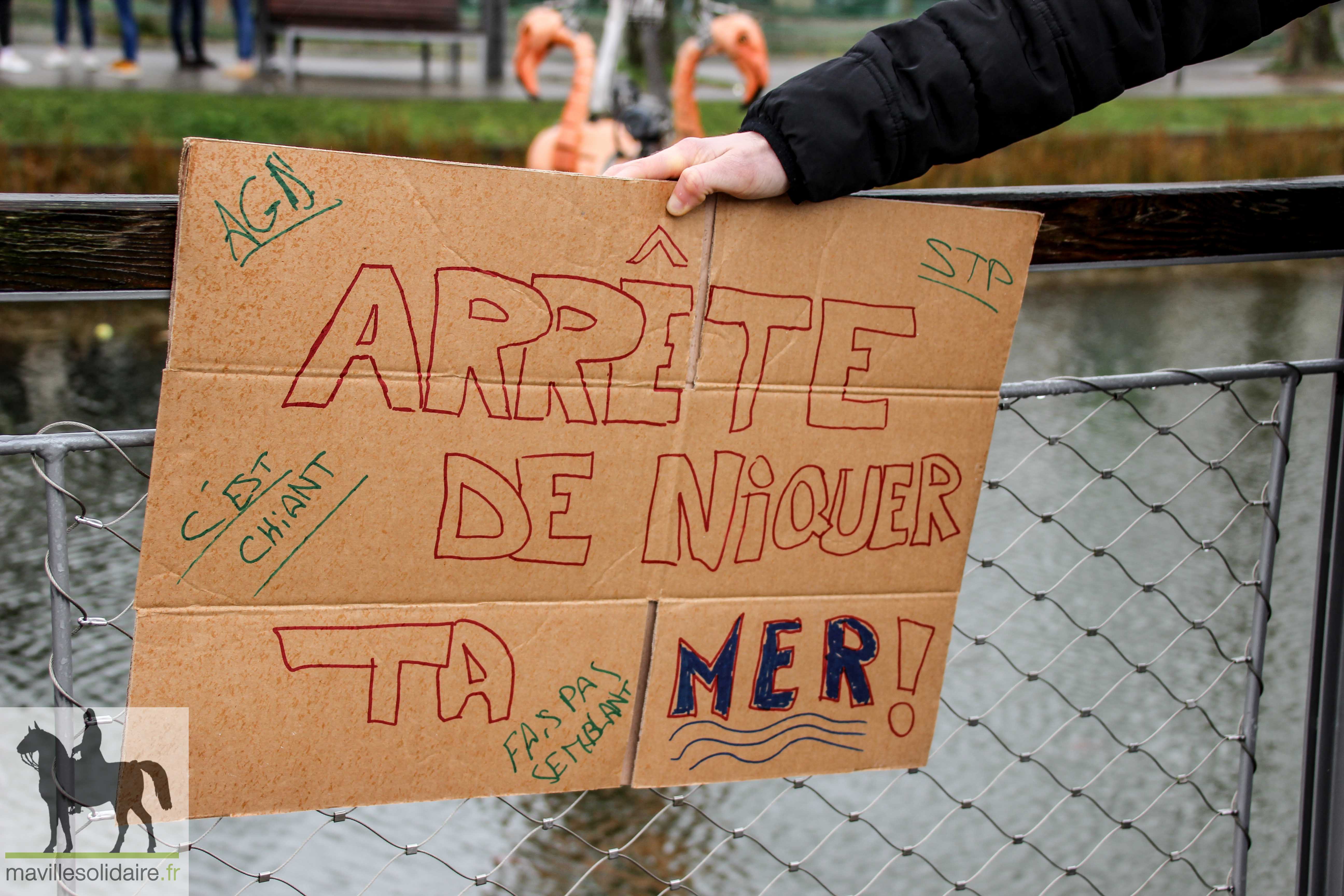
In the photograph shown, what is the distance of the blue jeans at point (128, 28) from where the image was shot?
9883 millimetres

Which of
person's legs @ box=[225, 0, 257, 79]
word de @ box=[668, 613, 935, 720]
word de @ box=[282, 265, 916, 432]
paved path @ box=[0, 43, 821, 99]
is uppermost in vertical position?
word de @ box=[282, 265, 916, 432]

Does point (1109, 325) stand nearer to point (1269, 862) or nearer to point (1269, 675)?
point (1269, 675)

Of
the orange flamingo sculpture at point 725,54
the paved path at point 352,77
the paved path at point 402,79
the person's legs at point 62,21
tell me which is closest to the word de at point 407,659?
the orange flamingo sculpture at point 725,54

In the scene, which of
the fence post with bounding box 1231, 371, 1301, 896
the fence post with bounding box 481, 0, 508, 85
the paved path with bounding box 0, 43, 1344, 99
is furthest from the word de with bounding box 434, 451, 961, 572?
the fence post with bounding box 481, 0, 508, 85

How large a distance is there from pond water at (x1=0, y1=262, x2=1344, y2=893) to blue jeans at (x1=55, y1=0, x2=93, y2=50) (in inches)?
214

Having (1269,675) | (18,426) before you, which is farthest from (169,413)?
(18,426)

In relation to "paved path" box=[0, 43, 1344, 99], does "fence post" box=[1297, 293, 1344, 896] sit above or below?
above

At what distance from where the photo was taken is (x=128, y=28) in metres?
10.1

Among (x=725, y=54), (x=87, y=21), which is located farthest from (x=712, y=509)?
(x=87, y=21)

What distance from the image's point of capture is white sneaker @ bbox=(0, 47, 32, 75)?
9.70 metres

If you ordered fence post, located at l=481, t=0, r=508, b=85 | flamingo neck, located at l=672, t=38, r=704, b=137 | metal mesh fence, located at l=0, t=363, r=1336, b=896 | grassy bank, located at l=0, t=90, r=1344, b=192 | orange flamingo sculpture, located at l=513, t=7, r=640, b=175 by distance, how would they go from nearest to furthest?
metal mesh fence, located at l=0, t=363, r=1336, b=896, orange flamingo sculpture, located at l=513, t=7, r=640, b=175, grassy bank, located at l=0, t=90, r=1344, b=192, flamingo neck, located at l=672, t=38, r=704, b=137, fence post, located at l=481, t=0, r=508, b=85

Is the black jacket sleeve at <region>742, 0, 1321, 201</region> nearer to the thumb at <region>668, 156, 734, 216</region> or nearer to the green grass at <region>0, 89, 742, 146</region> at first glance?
the thumb at <region>668, 156, 734, 216</region>

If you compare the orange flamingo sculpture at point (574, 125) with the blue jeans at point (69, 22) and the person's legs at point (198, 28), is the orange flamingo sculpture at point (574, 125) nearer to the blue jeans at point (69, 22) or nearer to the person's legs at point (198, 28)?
the person's legs at point (198, 28)

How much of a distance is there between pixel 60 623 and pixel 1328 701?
5.04 feet
